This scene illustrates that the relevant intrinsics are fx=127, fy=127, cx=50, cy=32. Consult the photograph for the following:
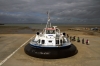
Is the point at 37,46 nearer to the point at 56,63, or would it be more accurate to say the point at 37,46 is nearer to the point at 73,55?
the point at 56,63

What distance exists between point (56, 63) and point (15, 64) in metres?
2.41

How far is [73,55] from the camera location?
931 cm

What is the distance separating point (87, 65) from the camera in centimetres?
726

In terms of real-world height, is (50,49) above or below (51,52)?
above

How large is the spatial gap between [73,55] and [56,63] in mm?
2137

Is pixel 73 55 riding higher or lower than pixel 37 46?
lower

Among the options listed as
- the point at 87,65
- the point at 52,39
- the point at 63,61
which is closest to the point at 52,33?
the point at 52,39

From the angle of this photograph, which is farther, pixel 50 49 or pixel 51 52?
pixel 50 49

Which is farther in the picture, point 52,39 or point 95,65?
point 52,39

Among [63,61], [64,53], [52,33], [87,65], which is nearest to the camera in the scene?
[87,65]

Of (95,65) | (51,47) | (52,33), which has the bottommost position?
(95,65)

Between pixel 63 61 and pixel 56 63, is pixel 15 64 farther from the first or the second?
→ pixel 63 61

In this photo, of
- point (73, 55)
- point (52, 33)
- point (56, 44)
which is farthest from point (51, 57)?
point (52, 33)

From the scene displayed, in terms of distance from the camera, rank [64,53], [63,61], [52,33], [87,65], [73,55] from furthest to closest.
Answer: [52,33] → [73,55] → [64,53] → [63,61] → [87,65]
